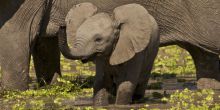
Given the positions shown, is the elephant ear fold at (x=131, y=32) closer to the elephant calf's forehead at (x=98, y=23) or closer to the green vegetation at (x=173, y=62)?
the elephant calf's forehead at (x=98, y=23)

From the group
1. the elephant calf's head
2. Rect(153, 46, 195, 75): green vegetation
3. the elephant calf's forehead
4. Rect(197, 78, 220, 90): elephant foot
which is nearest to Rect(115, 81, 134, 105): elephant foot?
the elephant calf's head

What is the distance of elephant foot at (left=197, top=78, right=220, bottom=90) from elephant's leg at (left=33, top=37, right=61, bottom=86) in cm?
183

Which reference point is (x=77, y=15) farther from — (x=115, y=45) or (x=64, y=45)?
(x=64, y=45)

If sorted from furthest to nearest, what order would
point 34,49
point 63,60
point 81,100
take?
1. point 63,60
2. point 34,49
3. point 81,100

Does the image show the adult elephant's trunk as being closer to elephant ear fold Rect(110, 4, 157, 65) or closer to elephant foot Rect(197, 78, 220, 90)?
elephant ear fold Rect(110, 4, 157, 65)

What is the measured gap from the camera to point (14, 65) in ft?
43.7

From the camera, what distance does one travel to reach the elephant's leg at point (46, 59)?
46.7 feet

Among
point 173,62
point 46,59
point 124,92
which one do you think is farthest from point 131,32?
point 173,62

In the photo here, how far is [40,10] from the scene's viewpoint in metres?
13.5

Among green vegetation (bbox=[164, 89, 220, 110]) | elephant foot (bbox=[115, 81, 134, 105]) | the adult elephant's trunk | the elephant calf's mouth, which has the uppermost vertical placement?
the adult elephant's trunk

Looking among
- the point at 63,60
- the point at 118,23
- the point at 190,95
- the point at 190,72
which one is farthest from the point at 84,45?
the point at 63,60

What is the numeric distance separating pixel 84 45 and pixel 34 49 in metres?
2.53

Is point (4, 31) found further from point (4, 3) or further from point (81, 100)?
point (81, 100)

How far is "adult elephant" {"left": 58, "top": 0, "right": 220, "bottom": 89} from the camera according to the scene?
13.5m
